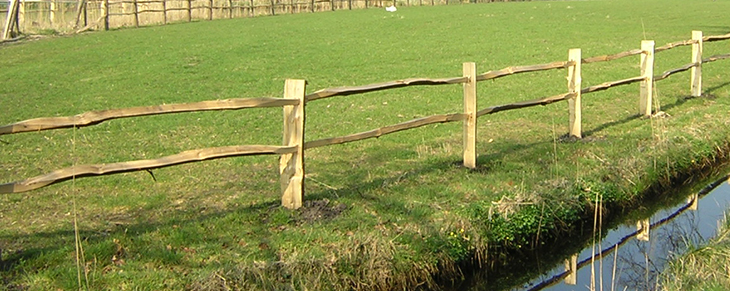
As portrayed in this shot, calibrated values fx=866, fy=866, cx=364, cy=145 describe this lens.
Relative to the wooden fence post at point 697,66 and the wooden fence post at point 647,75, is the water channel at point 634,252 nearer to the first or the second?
the wooden fence post at point 647,75

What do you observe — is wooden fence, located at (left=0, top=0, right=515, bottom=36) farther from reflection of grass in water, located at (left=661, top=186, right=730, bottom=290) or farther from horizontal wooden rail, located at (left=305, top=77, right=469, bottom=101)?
reflection of grass in water, located at (left=661, top=186, right=730, bottom=290)

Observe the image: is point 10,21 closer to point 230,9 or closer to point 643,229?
point 230,9

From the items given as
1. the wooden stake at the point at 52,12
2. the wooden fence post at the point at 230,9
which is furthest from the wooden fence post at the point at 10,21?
the wooden fence post at the point at 230,9

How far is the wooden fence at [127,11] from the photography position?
33500mm

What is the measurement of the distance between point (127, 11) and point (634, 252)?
3142cm

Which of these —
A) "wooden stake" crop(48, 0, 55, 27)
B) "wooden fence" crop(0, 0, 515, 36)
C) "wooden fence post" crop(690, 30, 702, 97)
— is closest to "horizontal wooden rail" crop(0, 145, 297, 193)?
"wooden fence post" crop(690, 30, 702, 97)

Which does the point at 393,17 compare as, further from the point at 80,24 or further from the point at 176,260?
the point at 176,260

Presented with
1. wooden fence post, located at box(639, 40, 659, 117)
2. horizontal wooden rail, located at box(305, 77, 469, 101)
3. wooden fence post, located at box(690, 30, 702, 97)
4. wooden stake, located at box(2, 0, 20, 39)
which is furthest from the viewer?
wooden stake, located at box(2, 0, 20, 39)

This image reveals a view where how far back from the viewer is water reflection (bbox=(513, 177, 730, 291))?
6828mm

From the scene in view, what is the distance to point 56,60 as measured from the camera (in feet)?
70.9

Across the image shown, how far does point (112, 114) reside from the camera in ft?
20.2

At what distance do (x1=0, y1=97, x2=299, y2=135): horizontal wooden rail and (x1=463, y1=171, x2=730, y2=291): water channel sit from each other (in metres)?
2.24

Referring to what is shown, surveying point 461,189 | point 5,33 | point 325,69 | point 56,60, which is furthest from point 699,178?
point 5,33

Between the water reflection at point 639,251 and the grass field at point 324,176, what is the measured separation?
359 millimetres
